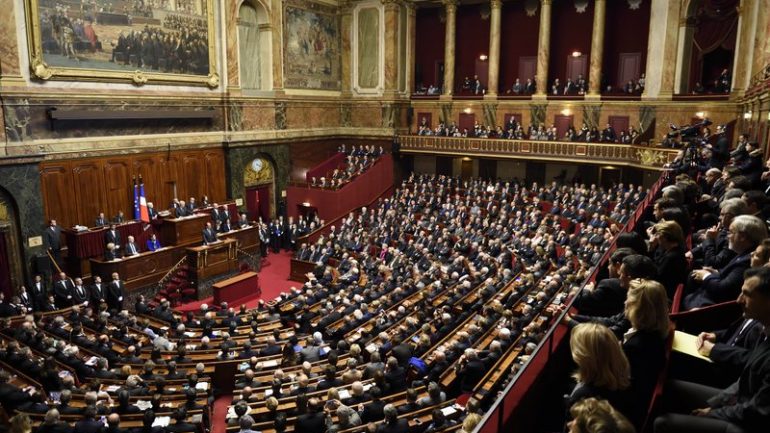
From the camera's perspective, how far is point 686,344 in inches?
141

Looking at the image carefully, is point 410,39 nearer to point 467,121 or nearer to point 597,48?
point 467,121

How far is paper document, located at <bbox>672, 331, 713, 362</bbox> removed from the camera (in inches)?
136

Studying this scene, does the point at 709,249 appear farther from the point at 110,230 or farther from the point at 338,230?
the point at 338,230

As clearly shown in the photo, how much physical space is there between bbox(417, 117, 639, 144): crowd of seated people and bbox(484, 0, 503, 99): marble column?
1.75 meters

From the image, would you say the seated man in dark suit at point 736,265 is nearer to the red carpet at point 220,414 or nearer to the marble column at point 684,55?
the red carpet at point 220,414

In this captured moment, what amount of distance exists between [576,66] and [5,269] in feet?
78.7

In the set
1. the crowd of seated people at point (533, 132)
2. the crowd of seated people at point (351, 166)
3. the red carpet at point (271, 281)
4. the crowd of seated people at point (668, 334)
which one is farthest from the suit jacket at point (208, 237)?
the crowd of seated people at point (668, 334)

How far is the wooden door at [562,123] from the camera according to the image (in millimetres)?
23953

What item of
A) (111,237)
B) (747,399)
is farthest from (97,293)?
(747,399)

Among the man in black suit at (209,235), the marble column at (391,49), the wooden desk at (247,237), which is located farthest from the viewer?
the marble column at (391,49)

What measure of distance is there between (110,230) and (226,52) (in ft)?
28.7

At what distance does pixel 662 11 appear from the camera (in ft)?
70.0

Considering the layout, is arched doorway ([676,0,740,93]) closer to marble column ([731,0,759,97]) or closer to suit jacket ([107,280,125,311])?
marble column ([731,0,759,97])

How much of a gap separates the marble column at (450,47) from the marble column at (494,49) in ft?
6.03
